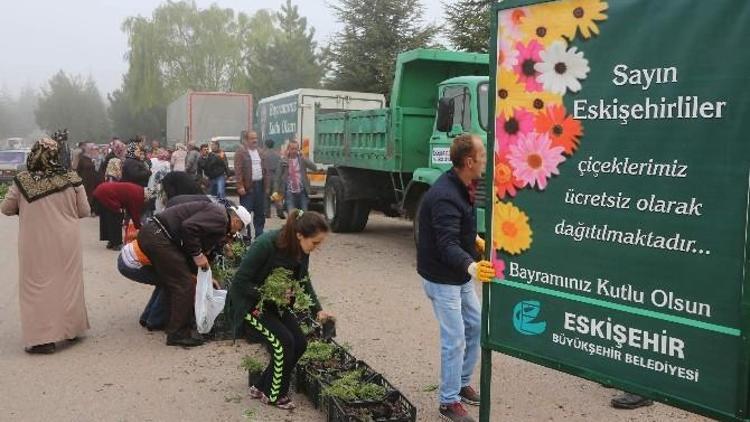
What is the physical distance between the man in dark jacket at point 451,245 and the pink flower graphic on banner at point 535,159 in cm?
75

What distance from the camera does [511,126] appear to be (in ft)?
11.7

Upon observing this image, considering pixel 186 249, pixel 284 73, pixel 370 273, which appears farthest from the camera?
pixel 284 73

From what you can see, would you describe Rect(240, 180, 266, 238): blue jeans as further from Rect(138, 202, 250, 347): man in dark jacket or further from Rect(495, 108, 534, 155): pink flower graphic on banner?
Rect(495, 108, 534, 155): pink flower graphic on banner

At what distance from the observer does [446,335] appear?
4531 mm

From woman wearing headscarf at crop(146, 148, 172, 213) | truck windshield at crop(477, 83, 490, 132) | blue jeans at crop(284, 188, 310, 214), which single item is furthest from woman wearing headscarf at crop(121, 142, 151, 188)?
truck windshield at crop(477, 83, 490, 132)

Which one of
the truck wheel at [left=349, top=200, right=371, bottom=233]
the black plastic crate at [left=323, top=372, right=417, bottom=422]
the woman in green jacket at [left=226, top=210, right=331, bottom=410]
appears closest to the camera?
the black plastic crate at [left=323, top=372, right=417, bottom=422]

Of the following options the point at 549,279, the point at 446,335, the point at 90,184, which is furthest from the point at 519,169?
the point at 90,184

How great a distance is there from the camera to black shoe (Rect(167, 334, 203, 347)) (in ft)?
21.1

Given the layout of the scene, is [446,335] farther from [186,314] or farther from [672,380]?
[186,314]

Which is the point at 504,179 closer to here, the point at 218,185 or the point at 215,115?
the point at 218,185

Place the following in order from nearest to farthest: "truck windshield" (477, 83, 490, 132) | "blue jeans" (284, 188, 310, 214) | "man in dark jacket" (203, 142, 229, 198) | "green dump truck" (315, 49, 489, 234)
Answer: "truck windshield" (477, 83, 490, 132) → "green dump truck" (315, 49, 489, 234) → "blue jeans" (284, 188, 310, 214) → "man in dark jacket" (203, 142, 229, 198)

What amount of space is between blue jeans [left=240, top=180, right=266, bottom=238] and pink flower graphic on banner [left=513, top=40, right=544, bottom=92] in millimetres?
9109

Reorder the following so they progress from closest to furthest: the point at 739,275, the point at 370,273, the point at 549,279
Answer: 1. the point at 739,275
2. the point at 549,279
3. the point at 370,273

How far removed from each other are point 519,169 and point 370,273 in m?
6.63
